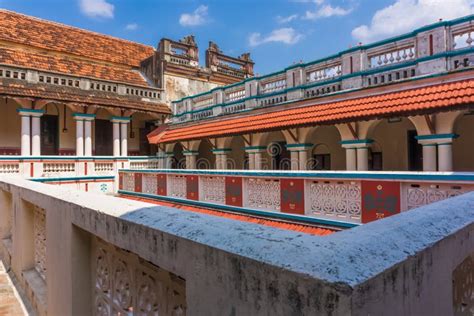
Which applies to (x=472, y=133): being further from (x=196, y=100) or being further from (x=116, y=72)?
(x=116, y=72)

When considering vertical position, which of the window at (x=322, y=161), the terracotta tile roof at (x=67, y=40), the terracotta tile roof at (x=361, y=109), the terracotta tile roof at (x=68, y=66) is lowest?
the window at (x=322, y=161)

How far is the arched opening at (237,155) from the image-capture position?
13742 mm

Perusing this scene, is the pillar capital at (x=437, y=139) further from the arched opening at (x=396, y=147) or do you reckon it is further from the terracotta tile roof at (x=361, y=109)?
the arched opening at (x=396, y=147)

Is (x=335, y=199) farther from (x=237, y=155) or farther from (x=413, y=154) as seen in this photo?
(x=237, y=155)

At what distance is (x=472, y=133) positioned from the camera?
8.05 m

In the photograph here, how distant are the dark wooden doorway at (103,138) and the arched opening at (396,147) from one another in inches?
502

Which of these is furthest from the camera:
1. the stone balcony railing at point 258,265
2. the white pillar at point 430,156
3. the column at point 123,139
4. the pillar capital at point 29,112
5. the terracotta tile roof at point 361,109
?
the column at point 123,139

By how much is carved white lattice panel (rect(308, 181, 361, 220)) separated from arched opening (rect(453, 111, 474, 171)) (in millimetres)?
4427

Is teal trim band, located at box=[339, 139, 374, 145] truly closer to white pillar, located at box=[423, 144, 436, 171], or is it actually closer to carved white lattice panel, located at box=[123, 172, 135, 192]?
white pillar, located at box=[423, 144, 436, 171]

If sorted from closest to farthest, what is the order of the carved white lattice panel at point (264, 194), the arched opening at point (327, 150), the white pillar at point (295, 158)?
1. the carved white lattice panel at point (264, 194)
2. the white pillar at point (295, 158)
3. the arched opening at point (327, 150)

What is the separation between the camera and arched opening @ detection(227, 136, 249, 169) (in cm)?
1374

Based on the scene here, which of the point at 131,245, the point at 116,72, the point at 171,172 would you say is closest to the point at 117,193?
the point at 171,172

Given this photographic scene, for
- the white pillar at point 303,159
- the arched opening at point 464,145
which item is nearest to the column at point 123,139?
the white pillar at point 303,159

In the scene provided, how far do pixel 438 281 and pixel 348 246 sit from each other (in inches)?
17.8
